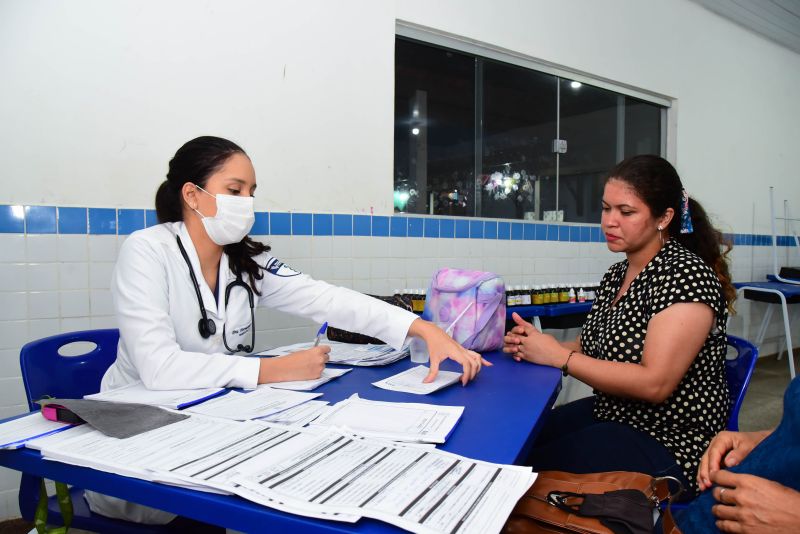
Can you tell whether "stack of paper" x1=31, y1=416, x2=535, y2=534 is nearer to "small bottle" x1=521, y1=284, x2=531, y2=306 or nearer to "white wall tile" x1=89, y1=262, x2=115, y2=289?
"white wall tile" x1=89, y1=262, x2=115, y2=289

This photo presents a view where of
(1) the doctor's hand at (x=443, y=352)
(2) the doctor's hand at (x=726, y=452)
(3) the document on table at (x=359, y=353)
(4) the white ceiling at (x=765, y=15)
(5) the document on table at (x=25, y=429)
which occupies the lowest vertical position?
(2) the doctor's hand at (x=726, y=452)

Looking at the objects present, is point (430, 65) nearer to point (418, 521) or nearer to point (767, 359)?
point (418, 521)

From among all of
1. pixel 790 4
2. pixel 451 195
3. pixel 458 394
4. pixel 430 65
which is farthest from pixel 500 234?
pixel 790 4

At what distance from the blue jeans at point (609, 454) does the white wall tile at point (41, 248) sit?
79.5 inches

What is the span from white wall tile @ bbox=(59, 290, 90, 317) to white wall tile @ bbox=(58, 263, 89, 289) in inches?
1.2

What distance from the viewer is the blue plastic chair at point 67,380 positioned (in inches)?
45.3

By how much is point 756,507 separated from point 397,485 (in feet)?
2.15

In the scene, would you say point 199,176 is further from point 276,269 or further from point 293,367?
point 293,367

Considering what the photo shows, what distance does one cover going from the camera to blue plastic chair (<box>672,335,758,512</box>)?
153 centimetres

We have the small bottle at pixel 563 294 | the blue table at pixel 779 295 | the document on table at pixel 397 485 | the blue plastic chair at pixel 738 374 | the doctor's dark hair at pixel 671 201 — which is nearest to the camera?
the document on table at pixel 397 485

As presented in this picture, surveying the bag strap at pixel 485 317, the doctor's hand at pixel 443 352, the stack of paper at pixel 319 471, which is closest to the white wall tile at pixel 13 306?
the stack of paper at pixel 319 471

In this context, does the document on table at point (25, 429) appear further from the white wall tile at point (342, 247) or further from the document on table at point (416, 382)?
the white wall tile at point (342, 247)

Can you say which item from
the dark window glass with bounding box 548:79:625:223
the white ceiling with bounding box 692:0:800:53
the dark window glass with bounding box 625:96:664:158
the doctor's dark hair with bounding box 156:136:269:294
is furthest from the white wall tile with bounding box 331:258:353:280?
the white ceiling with bounding box 692:0:800:53

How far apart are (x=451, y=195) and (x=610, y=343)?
2.05m
